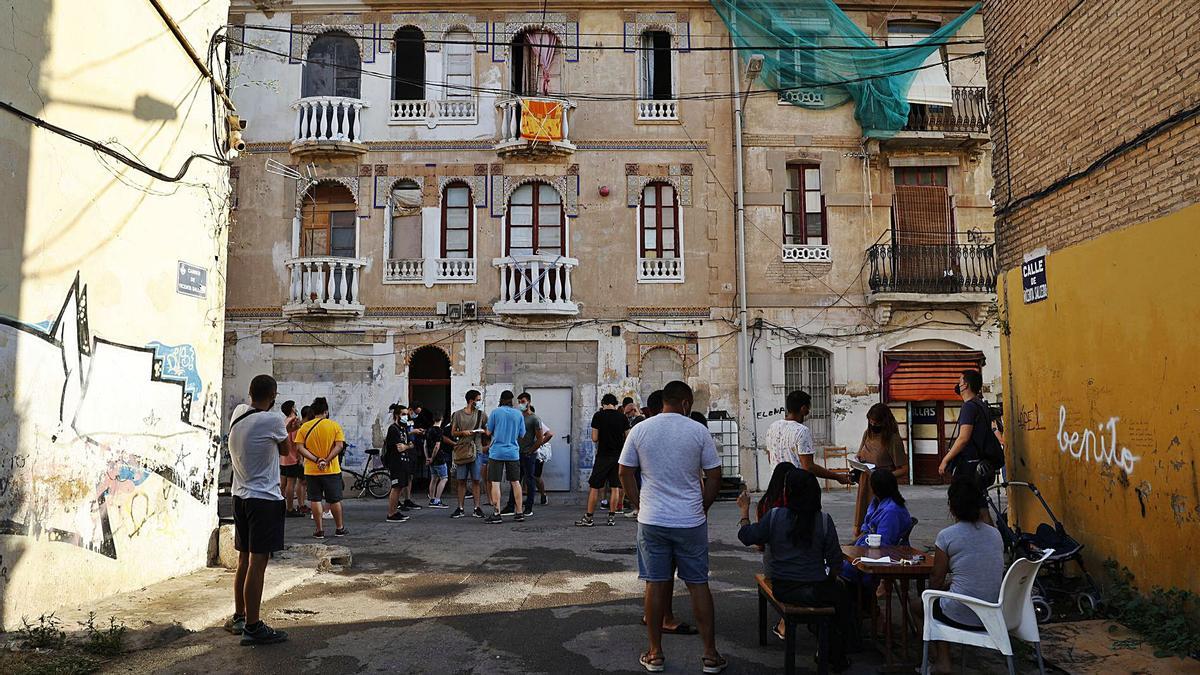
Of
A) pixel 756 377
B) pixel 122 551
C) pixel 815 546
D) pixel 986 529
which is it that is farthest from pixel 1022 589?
pixel 756 377

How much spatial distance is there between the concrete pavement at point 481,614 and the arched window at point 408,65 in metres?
11.7

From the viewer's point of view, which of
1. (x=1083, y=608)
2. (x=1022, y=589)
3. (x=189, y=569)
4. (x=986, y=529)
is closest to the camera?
(x=1022, y=589)

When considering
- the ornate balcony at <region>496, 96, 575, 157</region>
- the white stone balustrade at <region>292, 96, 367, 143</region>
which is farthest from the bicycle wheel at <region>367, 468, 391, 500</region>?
the ornate balcony at <region>496, 96, 575, 157</region>

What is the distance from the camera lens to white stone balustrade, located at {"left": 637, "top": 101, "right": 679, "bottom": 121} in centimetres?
2023

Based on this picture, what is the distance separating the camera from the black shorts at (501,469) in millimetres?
13188

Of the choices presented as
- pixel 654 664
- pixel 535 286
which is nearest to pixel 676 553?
pixel 654 664

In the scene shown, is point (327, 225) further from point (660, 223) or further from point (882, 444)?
point (882, 444)

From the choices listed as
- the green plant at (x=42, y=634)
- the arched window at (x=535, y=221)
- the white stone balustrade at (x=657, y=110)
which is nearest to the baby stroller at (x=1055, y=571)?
the green plant at (x=42, y=634)

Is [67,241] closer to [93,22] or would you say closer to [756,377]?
[93,22]

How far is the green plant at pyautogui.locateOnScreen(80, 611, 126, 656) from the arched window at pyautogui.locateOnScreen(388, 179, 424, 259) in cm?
1441

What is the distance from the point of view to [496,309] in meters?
19.5

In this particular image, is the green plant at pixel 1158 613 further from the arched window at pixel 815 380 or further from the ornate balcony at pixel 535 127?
the ornate balcony at pixel 535 127

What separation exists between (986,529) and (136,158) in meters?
7.44

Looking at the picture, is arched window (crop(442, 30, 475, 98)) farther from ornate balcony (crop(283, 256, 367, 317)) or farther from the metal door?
the metal door
